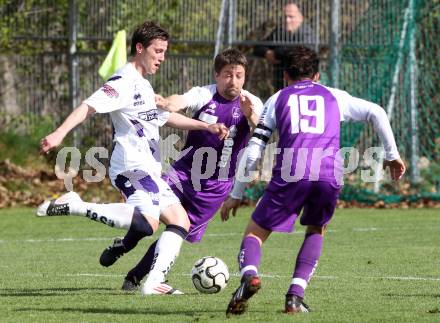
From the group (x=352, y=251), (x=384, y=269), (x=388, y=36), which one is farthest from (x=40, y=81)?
(x=384, y=269)

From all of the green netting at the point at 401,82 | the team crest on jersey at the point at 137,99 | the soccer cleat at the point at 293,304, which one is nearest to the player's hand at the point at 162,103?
the team crest on jersey at the point at 137,99

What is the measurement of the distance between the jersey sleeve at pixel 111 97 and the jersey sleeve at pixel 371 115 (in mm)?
1725

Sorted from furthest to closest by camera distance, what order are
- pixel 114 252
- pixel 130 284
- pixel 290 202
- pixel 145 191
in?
1. pixel 114 252
2. pixel 130 284
3. pixel 145 191
4. pixel 290 202

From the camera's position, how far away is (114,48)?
18047mm

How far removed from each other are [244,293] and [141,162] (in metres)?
1.98

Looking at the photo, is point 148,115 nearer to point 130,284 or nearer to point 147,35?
point 147,35

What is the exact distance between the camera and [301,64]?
7.36 metres

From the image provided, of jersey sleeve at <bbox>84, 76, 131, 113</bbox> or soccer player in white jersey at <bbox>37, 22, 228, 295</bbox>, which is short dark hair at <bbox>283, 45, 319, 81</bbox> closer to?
soccer player in white jersey at <bbox>37, 22, 228, 295</bbox>

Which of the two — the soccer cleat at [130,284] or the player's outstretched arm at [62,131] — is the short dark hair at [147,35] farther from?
the soccer cleat at [130,284]

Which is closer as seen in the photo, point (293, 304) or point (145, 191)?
point (293, 304)

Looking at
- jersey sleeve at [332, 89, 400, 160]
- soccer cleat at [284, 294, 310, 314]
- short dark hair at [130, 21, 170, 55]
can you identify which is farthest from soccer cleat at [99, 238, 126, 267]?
jersey sleeve at [332, 89, 400, 160]

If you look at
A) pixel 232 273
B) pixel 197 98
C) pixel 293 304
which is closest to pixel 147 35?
pixel 197 98

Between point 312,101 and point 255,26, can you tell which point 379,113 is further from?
point 255,26

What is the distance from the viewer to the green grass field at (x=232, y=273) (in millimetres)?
7188
